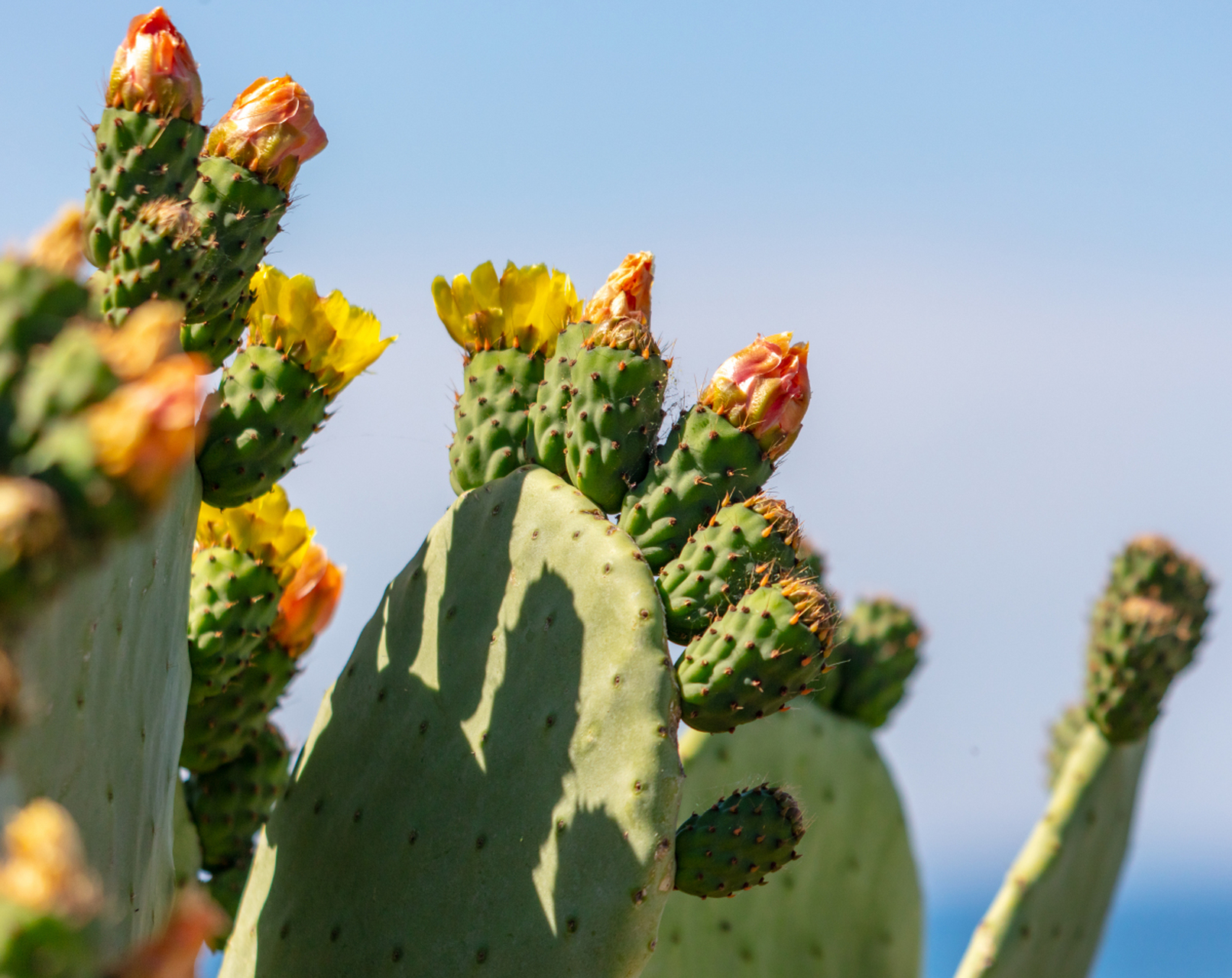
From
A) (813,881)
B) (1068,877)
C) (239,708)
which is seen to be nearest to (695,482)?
(239,708)

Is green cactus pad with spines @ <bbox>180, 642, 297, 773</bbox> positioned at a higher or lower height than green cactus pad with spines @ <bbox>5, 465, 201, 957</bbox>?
higher

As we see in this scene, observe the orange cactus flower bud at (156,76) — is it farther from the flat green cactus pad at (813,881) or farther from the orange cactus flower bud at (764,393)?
the flat green cactus pad at (813,881)

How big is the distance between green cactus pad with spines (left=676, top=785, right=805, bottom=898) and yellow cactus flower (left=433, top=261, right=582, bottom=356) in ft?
2.09

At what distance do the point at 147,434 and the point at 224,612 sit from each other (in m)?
1.20

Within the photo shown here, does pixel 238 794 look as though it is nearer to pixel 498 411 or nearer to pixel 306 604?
pixel 306 604

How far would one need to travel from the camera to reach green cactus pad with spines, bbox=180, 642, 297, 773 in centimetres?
191

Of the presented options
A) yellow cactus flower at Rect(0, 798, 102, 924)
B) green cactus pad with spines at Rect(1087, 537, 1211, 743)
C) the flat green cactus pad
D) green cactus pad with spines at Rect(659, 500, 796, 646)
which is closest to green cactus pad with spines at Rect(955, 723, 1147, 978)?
green cactus pad with spines at Rect(1087, 537, 1211, 743)

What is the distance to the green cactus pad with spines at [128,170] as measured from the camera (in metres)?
1.36

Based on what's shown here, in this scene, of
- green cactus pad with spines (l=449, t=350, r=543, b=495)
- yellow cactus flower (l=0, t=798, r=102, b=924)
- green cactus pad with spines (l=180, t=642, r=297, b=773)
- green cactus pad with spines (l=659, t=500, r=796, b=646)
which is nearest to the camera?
yellow cactus flower (l=0, t=798, r=102, b=924)

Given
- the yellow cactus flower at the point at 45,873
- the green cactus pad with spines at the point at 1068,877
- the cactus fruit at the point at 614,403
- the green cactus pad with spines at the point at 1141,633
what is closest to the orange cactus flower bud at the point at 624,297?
the cactus fruit at the point at 614,403

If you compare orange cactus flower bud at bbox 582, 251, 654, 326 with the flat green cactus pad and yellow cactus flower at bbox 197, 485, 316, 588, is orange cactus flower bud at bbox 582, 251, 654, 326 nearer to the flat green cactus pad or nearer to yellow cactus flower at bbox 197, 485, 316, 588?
yellow cactus flower at bbox 197, 485, 316, 588

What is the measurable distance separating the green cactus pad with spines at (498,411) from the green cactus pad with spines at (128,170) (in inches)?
18.4

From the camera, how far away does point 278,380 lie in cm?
156

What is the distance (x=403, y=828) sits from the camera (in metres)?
1.53
